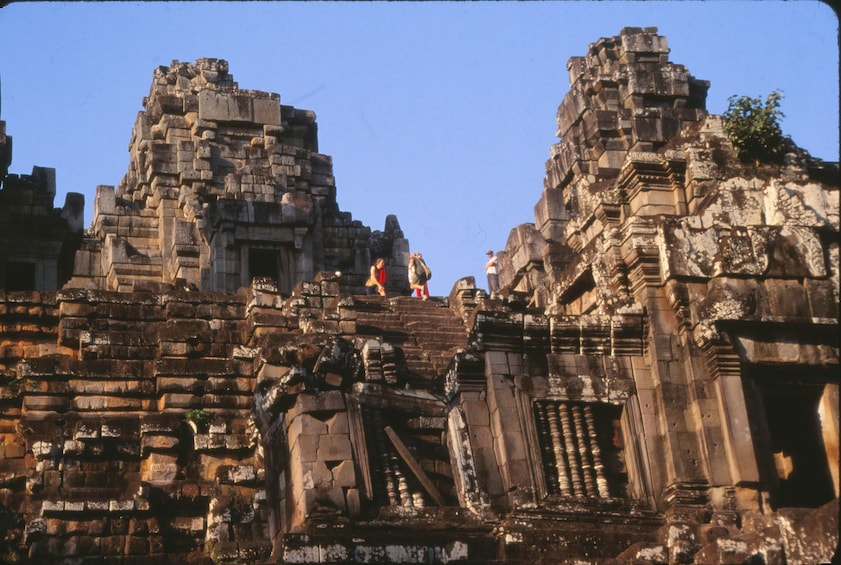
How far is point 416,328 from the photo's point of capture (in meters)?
31.4

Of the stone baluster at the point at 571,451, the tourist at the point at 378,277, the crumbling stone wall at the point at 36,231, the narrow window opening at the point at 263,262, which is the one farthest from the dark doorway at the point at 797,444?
the crumbling stone wall at the point at 36,231

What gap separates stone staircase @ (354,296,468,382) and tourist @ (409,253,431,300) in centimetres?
288

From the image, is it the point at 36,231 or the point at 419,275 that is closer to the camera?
the point at 419,275

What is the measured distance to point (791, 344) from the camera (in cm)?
2544

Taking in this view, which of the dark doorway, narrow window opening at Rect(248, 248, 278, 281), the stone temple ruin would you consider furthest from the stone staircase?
narrow window opening at Rect(248, 248, 278, 281)

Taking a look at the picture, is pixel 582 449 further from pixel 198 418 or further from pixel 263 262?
pixel 263 262

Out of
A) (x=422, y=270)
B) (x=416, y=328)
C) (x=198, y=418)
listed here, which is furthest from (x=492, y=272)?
(x=198, y=418)

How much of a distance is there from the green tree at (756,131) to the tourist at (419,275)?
33.2 ft

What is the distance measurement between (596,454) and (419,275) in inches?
493

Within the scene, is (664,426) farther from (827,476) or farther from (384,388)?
(384,388)

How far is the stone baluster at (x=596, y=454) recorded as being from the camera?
80.6 feet

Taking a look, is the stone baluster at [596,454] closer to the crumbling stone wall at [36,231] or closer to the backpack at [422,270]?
the backpack at [422,270]

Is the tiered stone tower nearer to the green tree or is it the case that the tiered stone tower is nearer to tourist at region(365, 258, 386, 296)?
tourist at region(365, 258, 386, 296)

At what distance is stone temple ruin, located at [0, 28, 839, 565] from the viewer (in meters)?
23.4
